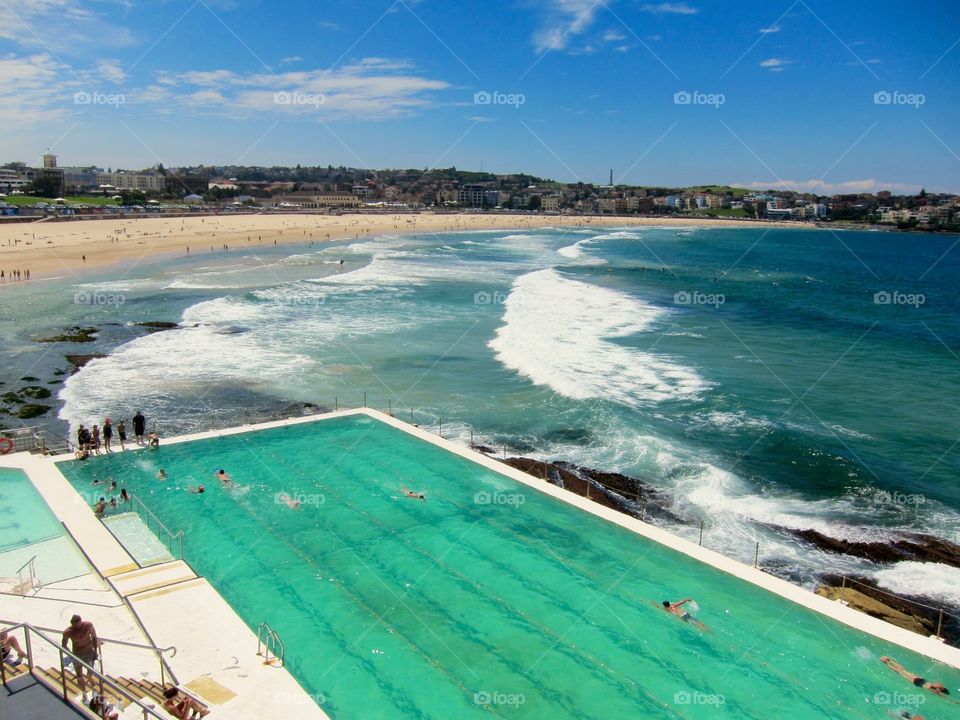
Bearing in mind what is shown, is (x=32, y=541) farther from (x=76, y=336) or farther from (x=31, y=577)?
(x=76, y=336)

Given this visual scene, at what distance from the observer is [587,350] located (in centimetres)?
3250

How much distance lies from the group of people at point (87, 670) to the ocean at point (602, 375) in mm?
10450

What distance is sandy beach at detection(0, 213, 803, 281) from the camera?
211ft

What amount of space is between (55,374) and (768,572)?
1027 inches

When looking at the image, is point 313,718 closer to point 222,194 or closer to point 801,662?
point 801,662

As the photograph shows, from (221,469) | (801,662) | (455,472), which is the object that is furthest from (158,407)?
(801,662)

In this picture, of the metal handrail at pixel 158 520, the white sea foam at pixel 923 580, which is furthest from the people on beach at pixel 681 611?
the metal handrail at pixel 158 520

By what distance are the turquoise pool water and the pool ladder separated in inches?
14.5

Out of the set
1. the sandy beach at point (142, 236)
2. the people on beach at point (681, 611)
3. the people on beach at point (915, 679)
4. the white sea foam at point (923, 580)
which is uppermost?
the sandy beach at point (142, 236)

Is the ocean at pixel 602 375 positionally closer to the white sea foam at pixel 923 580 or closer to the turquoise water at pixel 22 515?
the white sea foam at pixel 923 580

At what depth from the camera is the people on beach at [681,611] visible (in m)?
11.4

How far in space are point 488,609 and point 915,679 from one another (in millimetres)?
6303

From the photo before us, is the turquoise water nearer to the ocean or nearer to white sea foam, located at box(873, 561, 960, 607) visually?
the ocean

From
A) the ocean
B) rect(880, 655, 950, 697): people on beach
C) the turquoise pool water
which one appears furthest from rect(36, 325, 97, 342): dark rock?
rect(880, 655, 950, 697): people on beach
